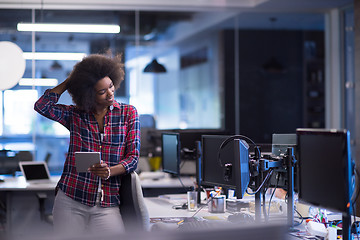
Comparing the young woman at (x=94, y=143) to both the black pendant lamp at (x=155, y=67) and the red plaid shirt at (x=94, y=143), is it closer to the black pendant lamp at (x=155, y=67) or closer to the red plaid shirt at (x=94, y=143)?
the red plaid shirt at (x=94, y=143)

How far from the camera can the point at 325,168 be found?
2000 mm

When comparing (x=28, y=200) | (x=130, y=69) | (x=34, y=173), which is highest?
(x=130, y=69)

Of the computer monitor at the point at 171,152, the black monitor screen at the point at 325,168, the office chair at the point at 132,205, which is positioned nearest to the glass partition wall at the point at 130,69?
the computer monitor at the point at 171,152

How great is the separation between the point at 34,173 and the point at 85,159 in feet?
8.88

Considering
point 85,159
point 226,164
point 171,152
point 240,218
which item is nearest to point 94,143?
point 85,159

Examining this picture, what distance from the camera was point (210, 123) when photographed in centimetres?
774

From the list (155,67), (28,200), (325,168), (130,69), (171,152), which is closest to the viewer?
(325,168)

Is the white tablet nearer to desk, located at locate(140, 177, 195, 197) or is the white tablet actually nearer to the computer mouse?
the computer mouse

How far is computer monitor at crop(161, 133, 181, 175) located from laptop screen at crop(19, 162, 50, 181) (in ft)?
4.75

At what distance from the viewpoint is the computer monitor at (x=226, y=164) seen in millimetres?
2607

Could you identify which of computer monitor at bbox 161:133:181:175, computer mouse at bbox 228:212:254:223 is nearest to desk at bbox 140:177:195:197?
computer monitor at bbox 161:133:181:175

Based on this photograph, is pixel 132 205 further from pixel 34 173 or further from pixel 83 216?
pixel 34 173

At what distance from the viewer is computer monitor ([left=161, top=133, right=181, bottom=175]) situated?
13.4 ft

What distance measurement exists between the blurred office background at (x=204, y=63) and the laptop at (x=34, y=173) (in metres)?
1.62
